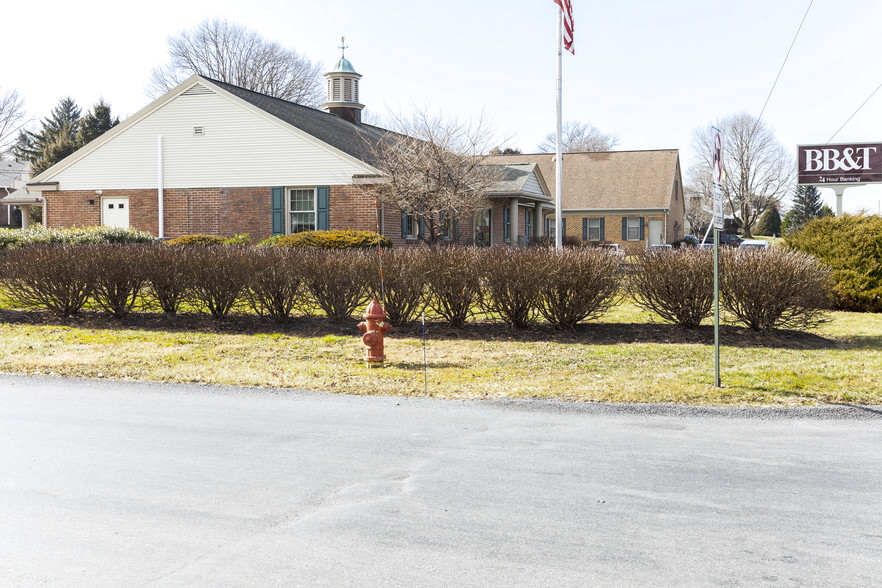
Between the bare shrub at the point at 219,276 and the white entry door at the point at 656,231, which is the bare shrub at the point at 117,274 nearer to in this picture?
the bare shrub at the point at 219,276

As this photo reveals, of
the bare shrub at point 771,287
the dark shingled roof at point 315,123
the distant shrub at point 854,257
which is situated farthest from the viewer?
the dark shingled roof at point 315,123

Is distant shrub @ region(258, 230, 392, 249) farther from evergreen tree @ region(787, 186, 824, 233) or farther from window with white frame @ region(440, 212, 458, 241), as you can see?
evergreen tree @ region(787, 186, 824, 233)

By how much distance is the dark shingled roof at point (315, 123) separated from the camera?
2428cm

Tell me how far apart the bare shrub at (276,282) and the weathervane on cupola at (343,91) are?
66.0ft

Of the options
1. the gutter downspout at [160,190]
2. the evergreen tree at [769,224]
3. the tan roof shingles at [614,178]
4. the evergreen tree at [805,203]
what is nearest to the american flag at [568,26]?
the gutter downspout at [160,190]

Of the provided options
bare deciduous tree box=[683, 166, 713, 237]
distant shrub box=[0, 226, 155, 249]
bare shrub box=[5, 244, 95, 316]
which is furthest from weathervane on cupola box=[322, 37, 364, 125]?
bare deciduous tree box=[683, 166, 713, 237]

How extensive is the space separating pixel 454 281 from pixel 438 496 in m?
7.67

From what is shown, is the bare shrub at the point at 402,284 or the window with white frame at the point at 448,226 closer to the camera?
the bare shrub at the point at 402,284

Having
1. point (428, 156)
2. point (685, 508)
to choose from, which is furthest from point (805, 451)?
point (428, 156)

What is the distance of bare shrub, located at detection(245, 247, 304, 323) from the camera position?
13219 millimetres

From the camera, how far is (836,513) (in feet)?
15.6

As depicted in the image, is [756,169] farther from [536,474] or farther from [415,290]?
[536,474]

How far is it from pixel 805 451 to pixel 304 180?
19.5 m

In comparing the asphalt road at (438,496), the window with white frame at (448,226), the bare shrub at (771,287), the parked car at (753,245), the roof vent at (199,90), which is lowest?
the asphalt road at (438,496)
